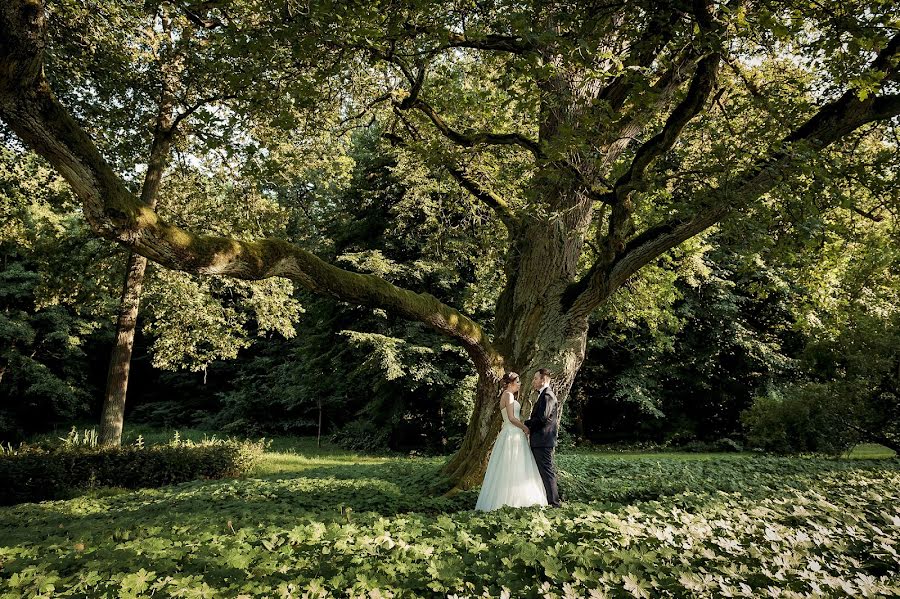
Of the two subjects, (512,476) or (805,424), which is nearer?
(512,476)

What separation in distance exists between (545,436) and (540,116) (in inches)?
173

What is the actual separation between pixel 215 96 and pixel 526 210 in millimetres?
7578

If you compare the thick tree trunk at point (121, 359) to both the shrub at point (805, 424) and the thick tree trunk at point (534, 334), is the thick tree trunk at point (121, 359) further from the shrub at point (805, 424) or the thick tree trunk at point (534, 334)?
the shrub at point (805, 424)

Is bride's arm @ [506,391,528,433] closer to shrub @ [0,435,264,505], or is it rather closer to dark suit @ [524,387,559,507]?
dark suit @ [524,387,559,507]

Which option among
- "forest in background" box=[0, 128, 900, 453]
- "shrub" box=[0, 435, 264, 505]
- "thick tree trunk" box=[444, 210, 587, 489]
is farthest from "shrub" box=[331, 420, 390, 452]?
"thick tree trunk" box=[444, 210, 587, 489]

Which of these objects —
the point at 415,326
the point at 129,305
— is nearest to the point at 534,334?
the point at 129,305

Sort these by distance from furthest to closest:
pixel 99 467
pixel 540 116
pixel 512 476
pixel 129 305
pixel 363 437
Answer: pixel 363 437 < pixel 129 305 < pixel 99 467 < pixel 540 116 < pixel 512 476

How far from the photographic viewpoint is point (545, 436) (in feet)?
24.7

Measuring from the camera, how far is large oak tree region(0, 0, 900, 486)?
534 centimetres

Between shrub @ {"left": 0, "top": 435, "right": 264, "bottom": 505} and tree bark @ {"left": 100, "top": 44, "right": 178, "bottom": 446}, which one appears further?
tree bark @ {"left": 100, "top": 44, "right": 178, "bottom": 446}

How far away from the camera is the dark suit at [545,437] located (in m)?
7.48

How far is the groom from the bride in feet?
0.26

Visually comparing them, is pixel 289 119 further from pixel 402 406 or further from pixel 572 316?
pixel 402 406

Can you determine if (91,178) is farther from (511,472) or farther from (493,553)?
(511,472)
